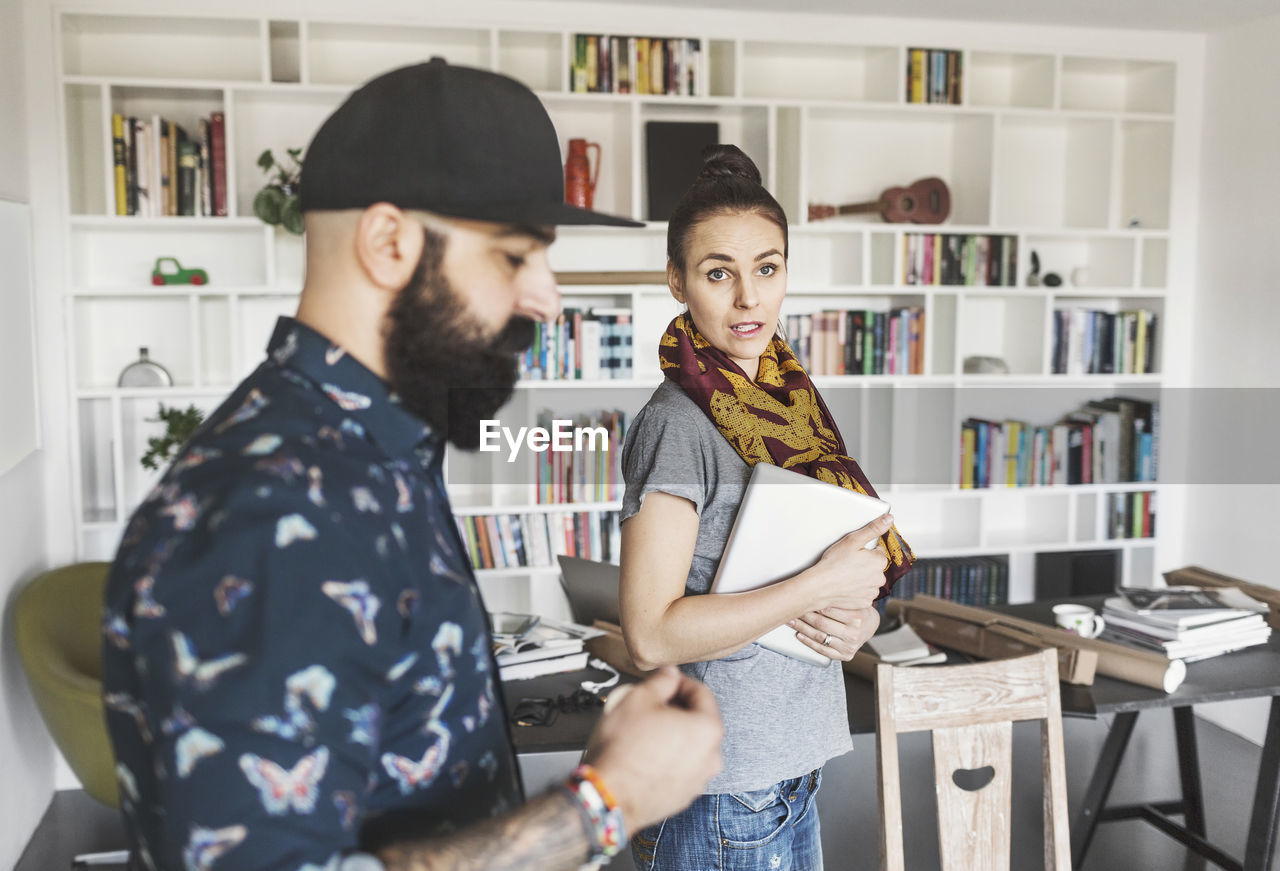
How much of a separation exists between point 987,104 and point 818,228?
1186 millimetres

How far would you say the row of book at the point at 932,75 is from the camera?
4.14 m

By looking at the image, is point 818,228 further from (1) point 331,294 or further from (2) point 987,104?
(1) point 331,294

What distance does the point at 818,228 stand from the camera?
156 inches

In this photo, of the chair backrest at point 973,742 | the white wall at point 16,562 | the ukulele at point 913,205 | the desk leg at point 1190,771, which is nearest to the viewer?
the chair backrest at point 973,742

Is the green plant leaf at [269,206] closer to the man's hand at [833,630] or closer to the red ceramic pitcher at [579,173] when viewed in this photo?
the red ceramic pitcher at [579,173]

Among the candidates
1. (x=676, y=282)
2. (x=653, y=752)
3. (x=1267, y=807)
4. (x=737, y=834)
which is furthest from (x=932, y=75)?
(x=653, y=752)

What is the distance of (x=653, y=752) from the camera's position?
76 centimetres

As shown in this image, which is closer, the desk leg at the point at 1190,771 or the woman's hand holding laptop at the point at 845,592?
the woman's hand holding laptop at the point at 845,592

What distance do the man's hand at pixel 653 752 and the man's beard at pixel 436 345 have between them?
0.27 m

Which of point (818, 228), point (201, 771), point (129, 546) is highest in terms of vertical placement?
point (818, 228)

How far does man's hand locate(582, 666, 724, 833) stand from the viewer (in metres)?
0.74

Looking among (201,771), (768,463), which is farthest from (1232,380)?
(201,771)

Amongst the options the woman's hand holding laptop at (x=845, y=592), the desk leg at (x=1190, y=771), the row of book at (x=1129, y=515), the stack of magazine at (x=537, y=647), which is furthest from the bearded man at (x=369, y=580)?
the row of book at (x=1129, y=515)

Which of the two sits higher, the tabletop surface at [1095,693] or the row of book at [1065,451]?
the row of book at [1065,451]
